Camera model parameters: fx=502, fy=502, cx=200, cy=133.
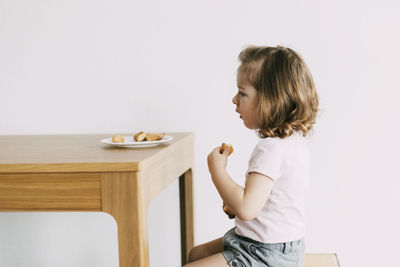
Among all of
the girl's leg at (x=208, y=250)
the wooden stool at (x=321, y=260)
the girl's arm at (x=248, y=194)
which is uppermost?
the girl's arm at (x=248, y=194)

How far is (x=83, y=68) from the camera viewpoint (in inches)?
69.8

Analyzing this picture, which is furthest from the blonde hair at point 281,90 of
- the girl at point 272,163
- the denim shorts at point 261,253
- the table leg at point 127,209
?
the table leg at point 127,209

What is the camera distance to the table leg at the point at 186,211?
5.29ft

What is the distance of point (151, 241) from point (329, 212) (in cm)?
64

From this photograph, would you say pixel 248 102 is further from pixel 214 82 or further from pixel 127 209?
pixel 214 82

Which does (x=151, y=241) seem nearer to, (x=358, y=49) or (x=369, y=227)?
(x=369, y=227)

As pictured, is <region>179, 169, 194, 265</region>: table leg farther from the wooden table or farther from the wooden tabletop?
the wooden table

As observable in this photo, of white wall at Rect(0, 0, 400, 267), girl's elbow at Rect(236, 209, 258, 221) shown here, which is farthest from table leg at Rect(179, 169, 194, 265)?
girl's elbow at Rect(236, 209, 258, 221)

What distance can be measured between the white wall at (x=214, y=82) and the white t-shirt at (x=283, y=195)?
0.58 meters

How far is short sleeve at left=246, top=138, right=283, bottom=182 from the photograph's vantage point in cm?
105

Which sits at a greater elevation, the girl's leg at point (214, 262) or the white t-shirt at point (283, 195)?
the white t-shirt at point (283, 195)

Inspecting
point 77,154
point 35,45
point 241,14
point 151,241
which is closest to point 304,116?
point 77,154

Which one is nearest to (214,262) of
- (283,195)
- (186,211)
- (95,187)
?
(283,195)

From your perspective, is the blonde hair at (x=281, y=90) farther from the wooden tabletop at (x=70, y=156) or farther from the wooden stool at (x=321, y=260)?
the wooden stool at (x=321, y=260)
